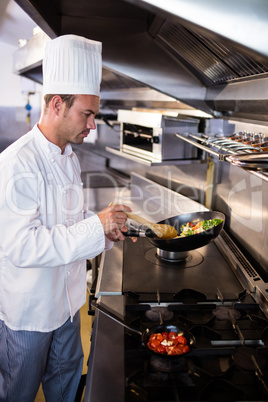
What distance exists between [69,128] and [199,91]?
96 centimetres

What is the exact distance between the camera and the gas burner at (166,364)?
1.01 m

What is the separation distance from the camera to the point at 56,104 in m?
1.35

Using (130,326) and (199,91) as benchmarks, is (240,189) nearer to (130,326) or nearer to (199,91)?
(199,91)

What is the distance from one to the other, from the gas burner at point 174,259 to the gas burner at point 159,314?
42cm

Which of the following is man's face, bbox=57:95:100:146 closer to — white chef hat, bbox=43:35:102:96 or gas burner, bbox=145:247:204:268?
white chef hat, bbox=43:35:102:96

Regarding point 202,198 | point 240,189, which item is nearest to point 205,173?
point 202,198

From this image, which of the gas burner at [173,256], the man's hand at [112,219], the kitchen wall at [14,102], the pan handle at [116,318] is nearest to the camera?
the pan handle at [116,318]

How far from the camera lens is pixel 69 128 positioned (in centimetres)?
138

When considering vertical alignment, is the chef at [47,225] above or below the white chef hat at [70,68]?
below

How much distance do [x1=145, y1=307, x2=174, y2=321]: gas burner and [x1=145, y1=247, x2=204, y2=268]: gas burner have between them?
418mm

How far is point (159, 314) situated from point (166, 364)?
0.26 m

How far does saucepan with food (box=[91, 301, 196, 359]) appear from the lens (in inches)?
41.9

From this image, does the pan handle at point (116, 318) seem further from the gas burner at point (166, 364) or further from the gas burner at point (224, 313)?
the gas burner at point (224, 313)

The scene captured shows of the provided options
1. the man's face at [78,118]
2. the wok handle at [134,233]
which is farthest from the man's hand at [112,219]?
the man's face at [78,118]
